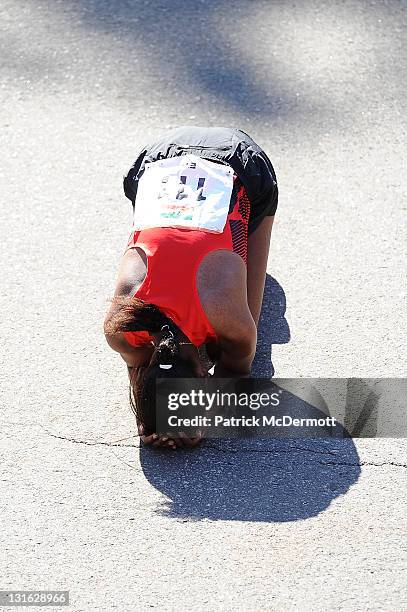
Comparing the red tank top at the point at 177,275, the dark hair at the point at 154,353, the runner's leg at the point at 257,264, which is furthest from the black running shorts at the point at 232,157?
the dark hair at the point at 154,353

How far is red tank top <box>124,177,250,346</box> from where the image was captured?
11.0ft

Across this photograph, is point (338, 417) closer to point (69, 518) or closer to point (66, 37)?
point (69, 518)

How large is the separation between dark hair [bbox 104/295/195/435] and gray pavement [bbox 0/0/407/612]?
23 cm

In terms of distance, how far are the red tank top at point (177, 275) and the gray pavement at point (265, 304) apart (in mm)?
408

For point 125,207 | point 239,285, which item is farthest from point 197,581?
point 125,207

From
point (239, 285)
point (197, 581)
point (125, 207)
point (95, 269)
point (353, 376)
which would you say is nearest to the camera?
point (197, 581)

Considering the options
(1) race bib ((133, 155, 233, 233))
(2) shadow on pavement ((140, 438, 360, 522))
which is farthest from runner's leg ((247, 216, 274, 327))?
(2) shadow on pavement ((140, 438, 360, 522))

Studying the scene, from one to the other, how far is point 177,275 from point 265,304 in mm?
836

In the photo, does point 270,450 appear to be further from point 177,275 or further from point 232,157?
point 232,157

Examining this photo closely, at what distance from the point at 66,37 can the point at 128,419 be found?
281 cm

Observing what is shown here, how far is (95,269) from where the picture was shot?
433cm

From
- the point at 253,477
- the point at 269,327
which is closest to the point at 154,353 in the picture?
the point at 253,477

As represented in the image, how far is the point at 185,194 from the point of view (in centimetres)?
356

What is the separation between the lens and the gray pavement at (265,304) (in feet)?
10.2
